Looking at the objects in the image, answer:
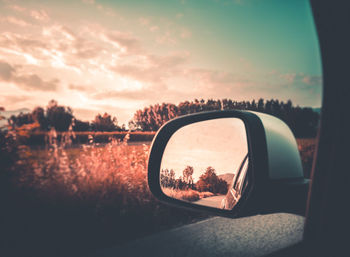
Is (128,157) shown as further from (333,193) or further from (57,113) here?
(333,193)

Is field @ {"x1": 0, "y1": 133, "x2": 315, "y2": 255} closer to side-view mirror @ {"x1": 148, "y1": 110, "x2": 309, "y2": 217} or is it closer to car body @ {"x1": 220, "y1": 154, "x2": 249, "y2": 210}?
side-view mirror @ {"x1": 148, "y1": 110, "x2": 309, "y2": 217}

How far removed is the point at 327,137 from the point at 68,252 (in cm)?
408

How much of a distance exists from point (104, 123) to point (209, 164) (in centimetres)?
469

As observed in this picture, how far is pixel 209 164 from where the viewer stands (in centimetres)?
232

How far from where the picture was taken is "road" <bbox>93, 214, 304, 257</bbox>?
369 cm

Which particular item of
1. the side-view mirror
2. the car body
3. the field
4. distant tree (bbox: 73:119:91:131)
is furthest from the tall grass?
the car body

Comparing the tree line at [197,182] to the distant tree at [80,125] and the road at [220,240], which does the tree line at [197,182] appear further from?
the distant tree at [80,125]

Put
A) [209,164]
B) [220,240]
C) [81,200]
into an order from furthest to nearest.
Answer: [81,200] → [220,240] → [209,164]

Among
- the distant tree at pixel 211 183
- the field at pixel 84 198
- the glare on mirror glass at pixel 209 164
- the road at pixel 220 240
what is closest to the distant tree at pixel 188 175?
the glare on mirror glass at pixel 209 164

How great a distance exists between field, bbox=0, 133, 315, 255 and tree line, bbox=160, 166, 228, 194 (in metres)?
2.30

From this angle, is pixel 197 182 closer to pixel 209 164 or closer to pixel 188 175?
pixel 209 164

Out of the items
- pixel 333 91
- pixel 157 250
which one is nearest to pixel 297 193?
pixel 333 91

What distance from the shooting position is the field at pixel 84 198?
441 centimetres

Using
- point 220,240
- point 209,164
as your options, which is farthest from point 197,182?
point 220,240
